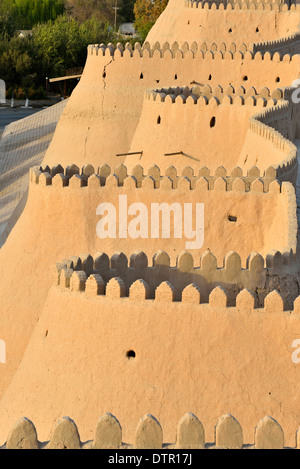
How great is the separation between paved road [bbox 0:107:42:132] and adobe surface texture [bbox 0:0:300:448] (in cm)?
2800

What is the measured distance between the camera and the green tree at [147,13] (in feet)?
260

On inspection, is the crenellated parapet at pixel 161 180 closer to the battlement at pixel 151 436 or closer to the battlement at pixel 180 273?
the battlement at pixel 180 273

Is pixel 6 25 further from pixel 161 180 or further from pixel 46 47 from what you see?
pixel 161 180

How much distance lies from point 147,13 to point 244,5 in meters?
32.3

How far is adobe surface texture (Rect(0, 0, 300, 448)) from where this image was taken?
19.1m

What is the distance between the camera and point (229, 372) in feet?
63.0

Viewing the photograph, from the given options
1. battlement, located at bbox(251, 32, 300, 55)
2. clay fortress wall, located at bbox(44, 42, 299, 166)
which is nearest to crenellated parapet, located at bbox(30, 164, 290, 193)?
clay fortress wall, located at bbox(44, 42, 299, 166)

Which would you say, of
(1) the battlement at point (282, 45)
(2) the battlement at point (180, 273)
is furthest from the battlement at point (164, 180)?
(1) the battlement at point (282, 45)
